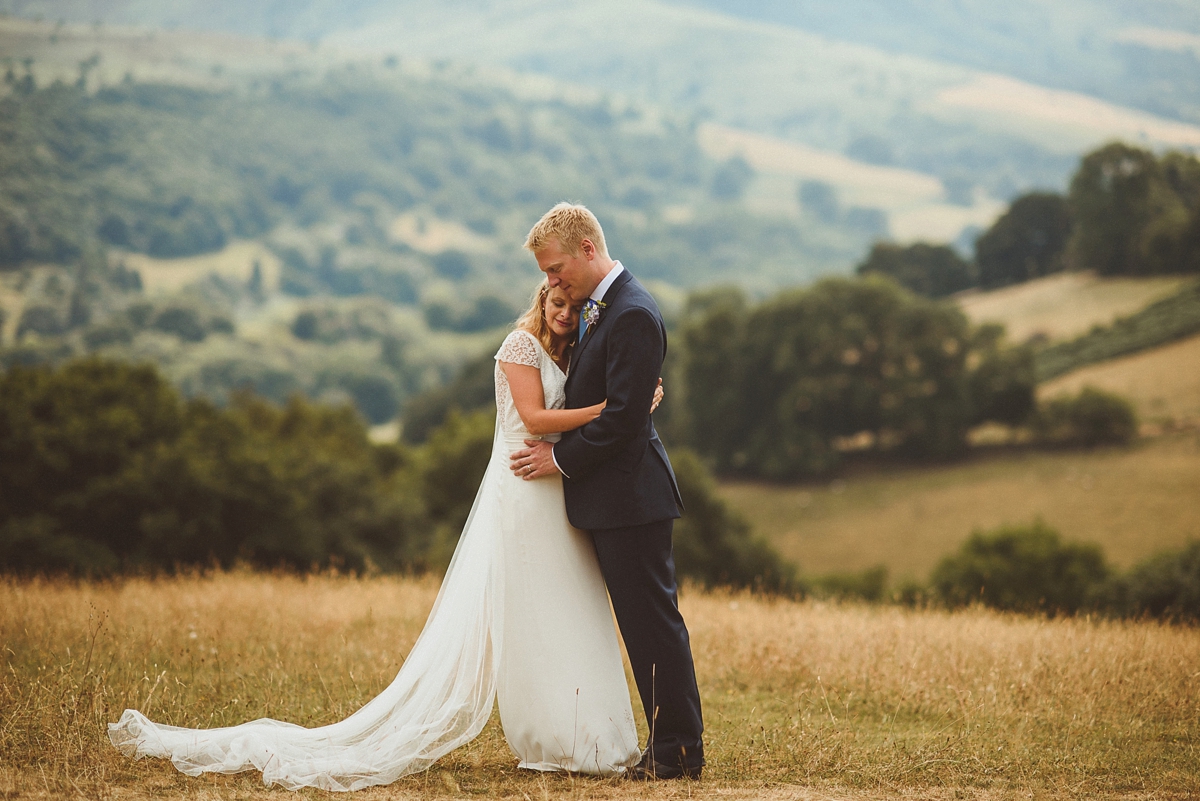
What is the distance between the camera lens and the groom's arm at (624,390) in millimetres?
4883

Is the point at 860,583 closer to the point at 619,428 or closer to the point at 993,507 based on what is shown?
the point at 993,507

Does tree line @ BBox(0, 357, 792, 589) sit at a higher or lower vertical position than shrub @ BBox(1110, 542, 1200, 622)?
higher

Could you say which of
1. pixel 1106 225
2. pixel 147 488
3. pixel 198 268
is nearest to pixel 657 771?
pixel 147 488

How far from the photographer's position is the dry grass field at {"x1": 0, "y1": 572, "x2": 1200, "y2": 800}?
500 cm

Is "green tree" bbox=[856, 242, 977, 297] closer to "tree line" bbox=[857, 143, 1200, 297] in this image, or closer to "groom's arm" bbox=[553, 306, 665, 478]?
"tree line" bbox=[857, 143, 1200, 297]

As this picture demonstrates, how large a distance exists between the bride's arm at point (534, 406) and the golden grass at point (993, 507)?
4904cm

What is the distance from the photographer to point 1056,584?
35.9 metres

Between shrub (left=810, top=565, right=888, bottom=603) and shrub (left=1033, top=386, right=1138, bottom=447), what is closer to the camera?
shrub (left=810, top=565, right=888, bottom=603)

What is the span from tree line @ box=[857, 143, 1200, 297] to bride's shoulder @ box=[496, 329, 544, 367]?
90.4m

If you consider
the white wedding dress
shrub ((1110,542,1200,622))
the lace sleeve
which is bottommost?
shrub ((1110,542,1200,622))

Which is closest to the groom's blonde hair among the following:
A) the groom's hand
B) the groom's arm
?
the groom's arm

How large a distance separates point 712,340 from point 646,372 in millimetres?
70459

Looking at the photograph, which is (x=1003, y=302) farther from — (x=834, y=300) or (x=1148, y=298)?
(x=834, y=300)

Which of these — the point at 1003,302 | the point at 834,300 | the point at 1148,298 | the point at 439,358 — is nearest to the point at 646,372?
the point at 834,300
